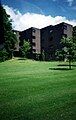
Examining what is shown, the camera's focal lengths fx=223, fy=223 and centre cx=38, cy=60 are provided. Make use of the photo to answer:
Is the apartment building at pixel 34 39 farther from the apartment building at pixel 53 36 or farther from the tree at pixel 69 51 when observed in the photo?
the tree at pixel 69 51

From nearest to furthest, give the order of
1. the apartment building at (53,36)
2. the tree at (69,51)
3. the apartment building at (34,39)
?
the tree at (69,51), the apartment building at (53,36), the apartment building at (34,39)

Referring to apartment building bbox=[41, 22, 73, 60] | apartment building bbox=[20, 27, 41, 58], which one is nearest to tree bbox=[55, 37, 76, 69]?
apartment building bbox=[41, 22, 73, 60]

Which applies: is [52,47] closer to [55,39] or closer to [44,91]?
[55,39]

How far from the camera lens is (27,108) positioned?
11.7m

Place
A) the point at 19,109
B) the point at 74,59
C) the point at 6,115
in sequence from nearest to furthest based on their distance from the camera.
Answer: the point at 6,115
the point at 19,109
the point at 74,59

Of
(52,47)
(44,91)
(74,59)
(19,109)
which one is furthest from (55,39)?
(19,109)

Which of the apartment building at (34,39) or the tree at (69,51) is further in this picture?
the apartment building at (34,39)

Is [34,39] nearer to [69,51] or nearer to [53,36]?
[53,36]

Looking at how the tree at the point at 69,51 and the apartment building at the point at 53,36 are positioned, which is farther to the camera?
the apartment building at the point at 53,36

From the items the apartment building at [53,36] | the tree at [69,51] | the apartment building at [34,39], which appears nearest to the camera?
the tree at [69,51]

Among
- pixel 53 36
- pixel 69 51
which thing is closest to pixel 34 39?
pixel 53 36

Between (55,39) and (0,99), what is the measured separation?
67653mm

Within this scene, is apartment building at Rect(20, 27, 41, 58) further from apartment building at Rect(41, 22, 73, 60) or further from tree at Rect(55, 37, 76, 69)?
tree at Rect(55, 37, 76, 69)

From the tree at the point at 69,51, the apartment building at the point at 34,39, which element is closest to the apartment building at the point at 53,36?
the apartment building at the point at 34,39
